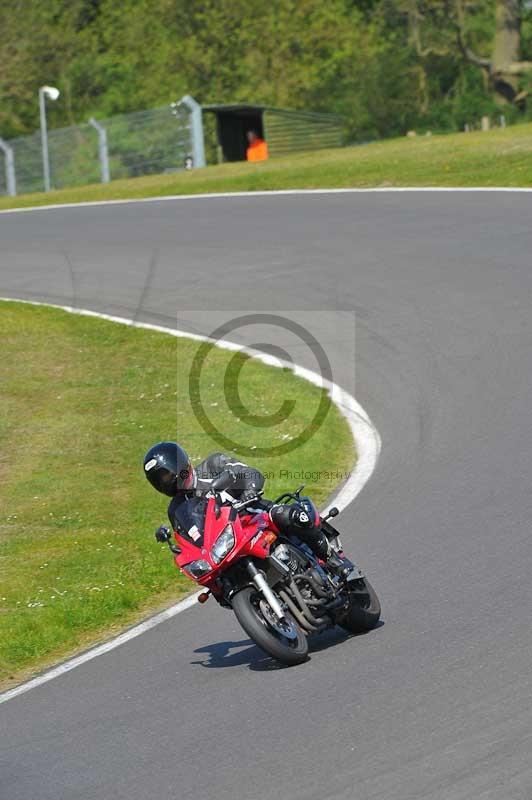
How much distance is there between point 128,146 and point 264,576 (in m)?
30.3

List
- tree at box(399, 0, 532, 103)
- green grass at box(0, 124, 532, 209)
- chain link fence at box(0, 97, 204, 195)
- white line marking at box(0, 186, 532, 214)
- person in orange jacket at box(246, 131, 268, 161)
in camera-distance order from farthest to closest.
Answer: tree at box(399, 0, 532, 103)
person in orange jacket at box(246, 131, 268, 161)
chain link fence at box(0, 97, 204, 195)
green grass at box(0, 124, 532, 209)
white line marking at box(0, 186, 532, 214)

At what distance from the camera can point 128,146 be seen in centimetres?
3678

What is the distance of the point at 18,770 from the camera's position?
654 cm

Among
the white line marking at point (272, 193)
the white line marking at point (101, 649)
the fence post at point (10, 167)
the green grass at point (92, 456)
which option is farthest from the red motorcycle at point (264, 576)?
the fence post at point (10, 167)

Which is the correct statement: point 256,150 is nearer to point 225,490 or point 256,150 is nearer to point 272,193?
point 272,193

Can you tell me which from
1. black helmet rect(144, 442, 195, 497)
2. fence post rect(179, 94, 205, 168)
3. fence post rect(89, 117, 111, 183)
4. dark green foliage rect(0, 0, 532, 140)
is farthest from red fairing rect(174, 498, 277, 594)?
dark green foliage rect(0, 0, 532, 140)

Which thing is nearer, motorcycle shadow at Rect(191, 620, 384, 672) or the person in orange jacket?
motorcycle shadow at Rect(191, 620, 384, 672)

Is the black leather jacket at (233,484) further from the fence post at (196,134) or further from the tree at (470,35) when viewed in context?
the tree at (470,35)

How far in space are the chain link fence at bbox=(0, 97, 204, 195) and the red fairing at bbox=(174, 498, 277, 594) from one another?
94.4 ft

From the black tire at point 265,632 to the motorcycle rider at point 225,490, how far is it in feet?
1.71

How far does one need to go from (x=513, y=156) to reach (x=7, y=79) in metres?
36.3

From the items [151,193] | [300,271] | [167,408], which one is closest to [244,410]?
[167,408]

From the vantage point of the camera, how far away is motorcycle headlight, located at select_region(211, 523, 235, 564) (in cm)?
758

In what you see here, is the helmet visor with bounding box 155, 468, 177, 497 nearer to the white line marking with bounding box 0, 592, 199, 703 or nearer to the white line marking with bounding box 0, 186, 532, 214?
the white line marking with bounding box 0, 592, 199, 703
